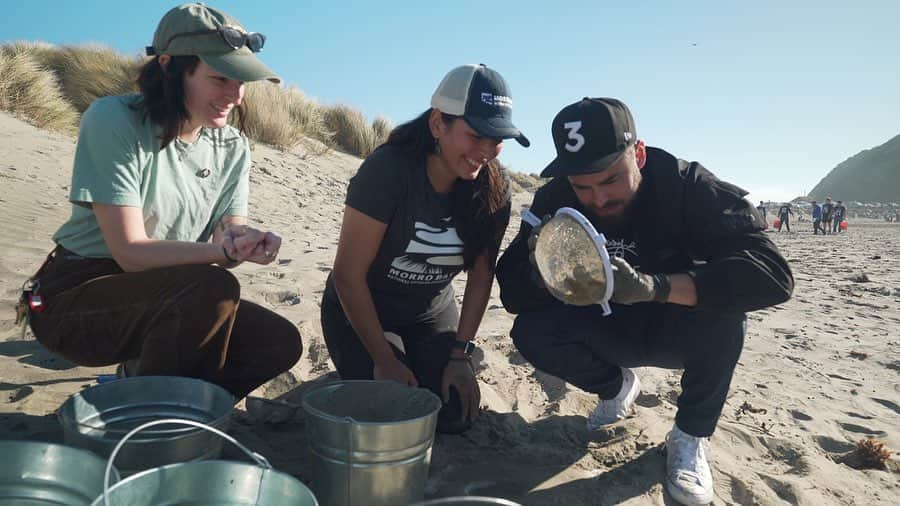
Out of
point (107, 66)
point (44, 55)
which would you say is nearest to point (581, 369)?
point (107, 66)

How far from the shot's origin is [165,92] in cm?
223

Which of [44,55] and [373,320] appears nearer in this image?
[373,320]

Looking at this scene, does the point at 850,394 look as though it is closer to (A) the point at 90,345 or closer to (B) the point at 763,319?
(B) the point at 763,319

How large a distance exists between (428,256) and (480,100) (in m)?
Result: 0.69

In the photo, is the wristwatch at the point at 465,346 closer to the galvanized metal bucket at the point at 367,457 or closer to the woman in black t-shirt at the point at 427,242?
the woman in black t-shirt at the point at 427,242

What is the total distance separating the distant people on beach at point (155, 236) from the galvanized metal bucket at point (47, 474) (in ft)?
2.44

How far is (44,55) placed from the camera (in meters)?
12.3

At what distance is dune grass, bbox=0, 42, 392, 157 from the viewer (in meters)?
9.27

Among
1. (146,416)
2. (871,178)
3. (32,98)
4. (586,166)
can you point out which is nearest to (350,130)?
(32,98)

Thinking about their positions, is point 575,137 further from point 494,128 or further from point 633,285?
point 633,285

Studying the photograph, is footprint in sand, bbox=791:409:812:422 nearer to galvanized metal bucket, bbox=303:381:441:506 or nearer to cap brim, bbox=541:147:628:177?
cap brim, bbox=541:147:628:177

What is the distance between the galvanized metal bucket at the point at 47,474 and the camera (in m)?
1.34

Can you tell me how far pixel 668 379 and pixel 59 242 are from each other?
119 inches

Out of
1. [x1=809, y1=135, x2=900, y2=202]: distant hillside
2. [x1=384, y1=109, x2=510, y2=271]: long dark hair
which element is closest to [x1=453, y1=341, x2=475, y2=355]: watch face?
[x1=384, y1=109, x2=510, y2=271]: long dark hair
